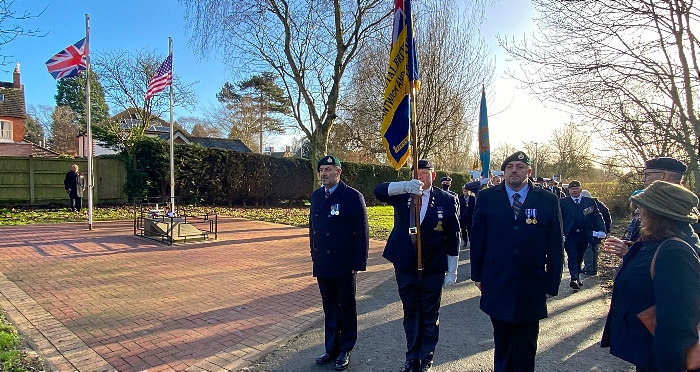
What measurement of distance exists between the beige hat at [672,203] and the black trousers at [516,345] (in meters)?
1.33

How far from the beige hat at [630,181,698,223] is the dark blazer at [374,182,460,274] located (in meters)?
1.82

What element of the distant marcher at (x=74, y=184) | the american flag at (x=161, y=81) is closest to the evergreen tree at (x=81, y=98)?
the distant marcher at (x=74, y=184)

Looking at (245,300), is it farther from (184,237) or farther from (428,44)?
(428,44)

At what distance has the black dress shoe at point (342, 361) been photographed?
160 inches

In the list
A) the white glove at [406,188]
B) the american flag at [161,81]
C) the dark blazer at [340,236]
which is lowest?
the dark blazer at [340,236]

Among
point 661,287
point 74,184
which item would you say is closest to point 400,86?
point 661,287

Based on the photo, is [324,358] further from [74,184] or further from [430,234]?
[74,184]

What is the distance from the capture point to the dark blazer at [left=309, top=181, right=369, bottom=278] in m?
4.20

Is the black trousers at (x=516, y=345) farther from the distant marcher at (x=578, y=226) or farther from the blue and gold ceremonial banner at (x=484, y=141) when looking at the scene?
the blue and gold ceremonial banner at (x=484, y=141)

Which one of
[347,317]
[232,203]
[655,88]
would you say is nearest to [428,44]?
[655,88]

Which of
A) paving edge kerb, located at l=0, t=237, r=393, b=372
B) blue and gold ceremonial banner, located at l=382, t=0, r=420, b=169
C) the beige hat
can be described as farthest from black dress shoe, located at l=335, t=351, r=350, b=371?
the beige hat

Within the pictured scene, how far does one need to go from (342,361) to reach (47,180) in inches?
694

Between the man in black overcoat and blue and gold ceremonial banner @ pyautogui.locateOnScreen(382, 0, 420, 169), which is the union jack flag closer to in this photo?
blue and gold ceremonial banner @ pyautogui.locateOnScreen(382, 0, 420, 169)

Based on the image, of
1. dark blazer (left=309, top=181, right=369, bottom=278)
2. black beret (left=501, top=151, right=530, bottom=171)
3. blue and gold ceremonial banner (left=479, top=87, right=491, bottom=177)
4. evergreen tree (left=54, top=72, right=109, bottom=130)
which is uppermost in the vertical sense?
evergreen tree (left=54, top=72, right=109, bottom=130)
